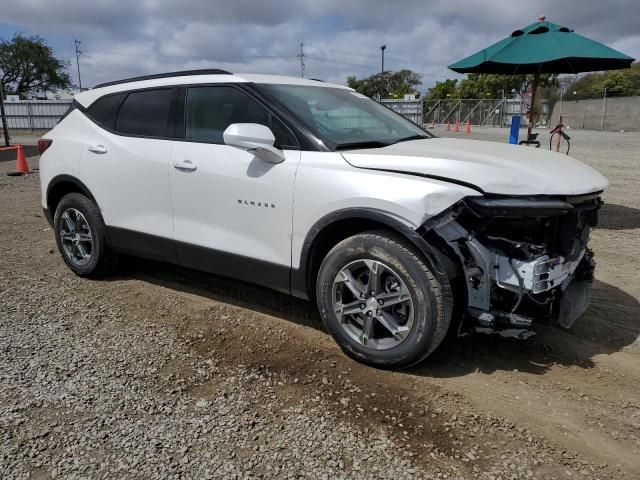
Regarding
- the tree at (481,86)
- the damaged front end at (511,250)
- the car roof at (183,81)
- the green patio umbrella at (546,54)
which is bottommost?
the damaged front end at (511,250)

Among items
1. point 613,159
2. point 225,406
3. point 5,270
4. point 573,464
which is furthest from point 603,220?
point 613,159

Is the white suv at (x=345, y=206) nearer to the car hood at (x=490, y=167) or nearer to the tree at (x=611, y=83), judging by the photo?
the car hood at (x=490, y=167)

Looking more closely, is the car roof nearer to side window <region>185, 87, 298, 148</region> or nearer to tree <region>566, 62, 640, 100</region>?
side window <region>185, 87, 298, 148</region>

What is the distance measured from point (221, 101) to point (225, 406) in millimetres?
2182

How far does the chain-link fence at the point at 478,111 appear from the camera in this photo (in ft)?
123

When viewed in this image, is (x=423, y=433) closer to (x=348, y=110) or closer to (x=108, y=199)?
(x=348, y=110)

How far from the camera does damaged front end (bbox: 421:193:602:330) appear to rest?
2.88 metres

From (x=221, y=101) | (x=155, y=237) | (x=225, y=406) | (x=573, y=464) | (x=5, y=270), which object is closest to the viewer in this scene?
(x=573, y=464)

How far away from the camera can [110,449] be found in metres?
2.53

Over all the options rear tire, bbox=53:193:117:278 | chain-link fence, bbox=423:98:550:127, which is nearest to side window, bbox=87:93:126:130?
rear tire, bbox=53:193:117:278

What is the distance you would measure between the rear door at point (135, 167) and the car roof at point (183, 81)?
0.24 ft

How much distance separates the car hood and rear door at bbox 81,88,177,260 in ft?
5.36

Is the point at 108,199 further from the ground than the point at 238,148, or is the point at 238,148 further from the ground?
the point at 238,148

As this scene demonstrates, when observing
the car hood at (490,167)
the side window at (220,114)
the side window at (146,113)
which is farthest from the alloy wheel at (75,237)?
the car hood at (490,167)
